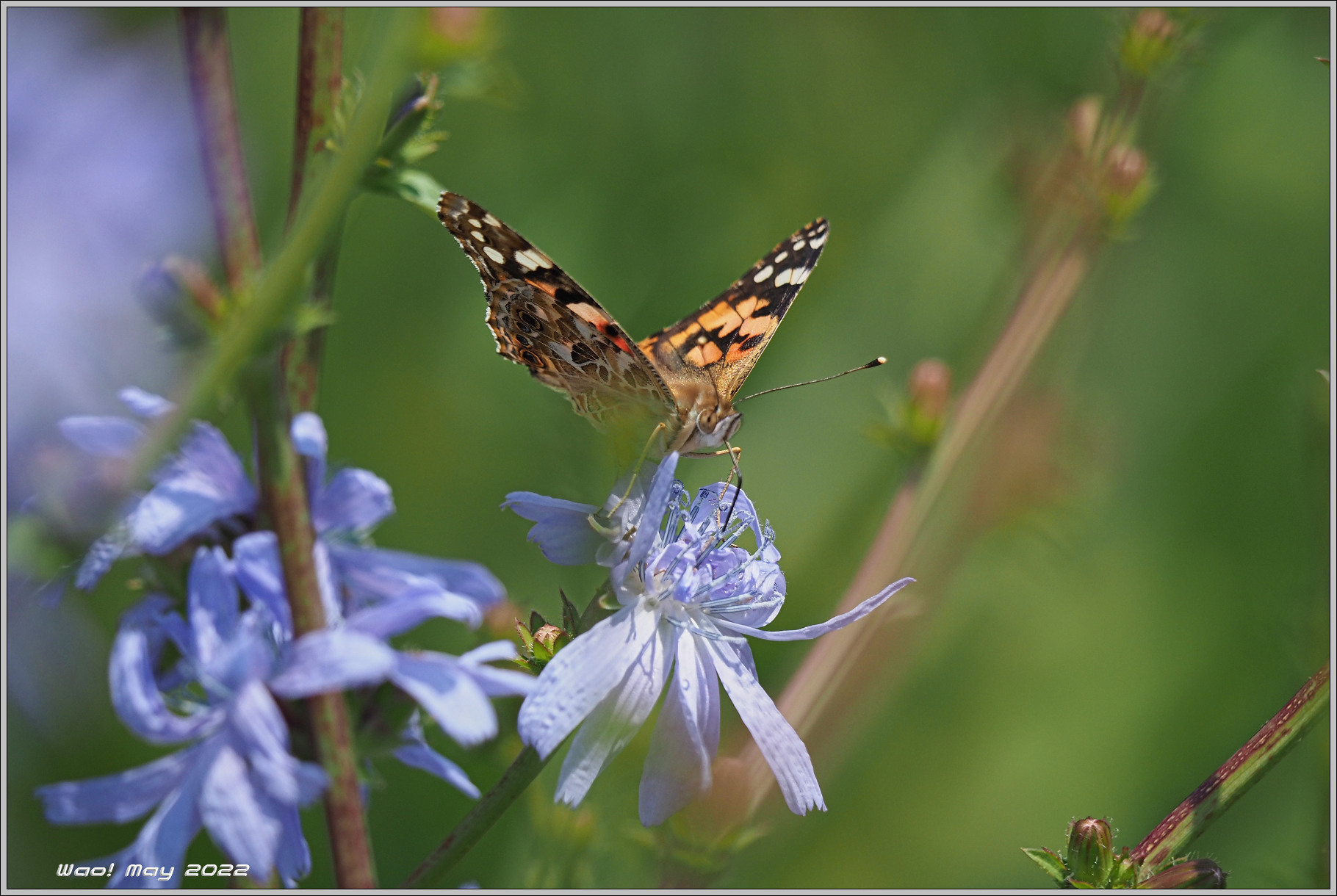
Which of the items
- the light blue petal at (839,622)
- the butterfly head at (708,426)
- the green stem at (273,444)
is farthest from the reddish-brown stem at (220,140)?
the butterfly head at (708,426)

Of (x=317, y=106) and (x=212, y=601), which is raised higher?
(x=317, y=106)

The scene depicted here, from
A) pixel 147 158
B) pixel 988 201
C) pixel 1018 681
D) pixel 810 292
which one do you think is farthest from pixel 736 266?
pixel 147 158

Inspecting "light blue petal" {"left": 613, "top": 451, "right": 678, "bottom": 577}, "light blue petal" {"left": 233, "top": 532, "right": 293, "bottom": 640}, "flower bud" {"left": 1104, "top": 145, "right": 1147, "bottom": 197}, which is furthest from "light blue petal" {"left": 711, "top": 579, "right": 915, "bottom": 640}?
"flower bud" {"left": 1104, "top": 145, "right": 1147, "bottom": 197}

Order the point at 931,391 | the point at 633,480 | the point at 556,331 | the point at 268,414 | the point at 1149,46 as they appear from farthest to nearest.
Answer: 1. the point at 1149,46
2. the point at 931,391
3. the point at 556,331
4. the point at 633,480
5. the point at 268,414

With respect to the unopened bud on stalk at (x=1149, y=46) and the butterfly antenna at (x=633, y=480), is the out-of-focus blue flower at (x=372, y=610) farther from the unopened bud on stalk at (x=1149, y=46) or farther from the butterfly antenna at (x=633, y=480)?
the unopened bud on stalk at (x=1149, y=46)


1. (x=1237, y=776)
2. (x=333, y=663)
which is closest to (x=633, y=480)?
(x=333, y=663)

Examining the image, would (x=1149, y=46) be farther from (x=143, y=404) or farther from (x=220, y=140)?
(x=143, y=404)

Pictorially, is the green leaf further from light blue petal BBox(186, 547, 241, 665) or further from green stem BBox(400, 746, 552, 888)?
light blue petal BBox(186, 547, 241, 665)

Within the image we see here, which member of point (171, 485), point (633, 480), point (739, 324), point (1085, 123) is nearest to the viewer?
point (171, 485)
